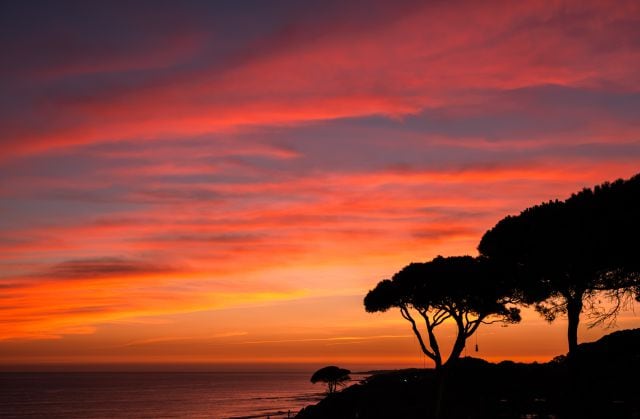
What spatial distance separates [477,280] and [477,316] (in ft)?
10.4

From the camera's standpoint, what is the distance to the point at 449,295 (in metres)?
36.2

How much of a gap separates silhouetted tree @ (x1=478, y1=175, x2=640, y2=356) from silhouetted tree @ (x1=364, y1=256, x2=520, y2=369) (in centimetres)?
369

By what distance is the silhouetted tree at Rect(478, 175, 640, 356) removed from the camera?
23844 millimetres

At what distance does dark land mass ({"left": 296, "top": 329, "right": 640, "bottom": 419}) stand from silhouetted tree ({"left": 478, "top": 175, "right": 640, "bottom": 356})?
10.4ft

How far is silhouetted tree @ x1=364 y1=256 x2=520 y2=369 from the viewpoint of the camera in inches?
1350

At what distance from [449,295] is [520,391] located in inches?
353

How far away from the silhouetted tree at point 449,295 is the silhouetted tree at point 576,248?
369 cm

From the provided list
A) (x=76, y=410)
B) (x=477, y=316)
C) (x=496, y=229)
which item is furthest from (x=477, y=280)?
(x=76, y=410)

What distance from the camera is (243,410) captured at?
139 m

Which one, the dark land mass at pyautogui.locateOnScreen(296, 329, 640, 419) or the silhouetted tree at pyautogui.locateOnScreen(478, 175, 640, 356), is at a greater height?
the silhouetted tree at pyautogui.locateOnScreen(478, 175, 640, 356)

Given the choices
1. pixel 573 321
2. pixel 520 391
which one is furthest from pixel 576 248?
pixel 520 391

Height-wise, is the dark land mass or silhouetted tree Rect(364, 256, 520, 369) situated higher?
silhouetted tree Rect(364, 256, 520, 369)

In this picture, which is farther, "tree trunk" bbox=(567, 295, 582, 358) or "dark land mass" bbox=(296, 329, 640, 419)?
"dark land mass" bbox=(296, 329, 640, 419)

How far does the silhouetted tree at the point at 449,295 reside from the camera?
3428 centimetres
